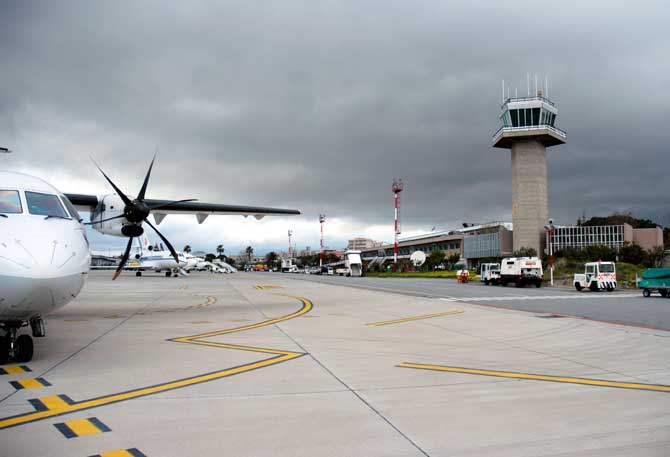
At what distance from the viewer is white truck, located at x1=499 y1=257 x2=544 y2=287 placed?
40188mm

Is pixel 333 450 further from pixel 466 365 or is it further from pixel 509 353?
pixel 509 353

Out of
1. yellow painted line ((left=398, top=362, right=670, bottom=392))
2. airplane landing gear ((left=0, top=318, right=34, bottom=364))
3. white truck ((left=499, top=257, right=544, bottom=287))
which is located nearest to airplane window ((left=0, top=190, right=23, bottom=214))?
airplane landing gear ((left=0, top=318, right=34, bottom=364))

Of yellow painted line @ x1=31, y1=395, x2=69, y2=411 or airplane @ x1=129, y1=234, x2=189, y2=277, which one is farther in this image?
airplane @ x1=129, y1=234, x2=189, y2=277

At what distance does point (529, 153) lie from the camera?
268 ft

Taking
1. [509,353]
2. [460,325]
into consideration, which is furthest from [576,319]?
[509,353]

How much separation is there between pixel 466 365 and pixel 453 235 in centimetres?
12566

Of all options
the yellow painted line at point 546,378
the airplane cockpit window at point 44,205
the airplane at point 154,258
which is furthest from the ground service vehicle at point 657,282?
the airplane at point 154,258

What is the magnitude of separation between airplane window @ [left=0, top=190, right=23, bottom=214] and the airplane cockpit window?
18 centimetres

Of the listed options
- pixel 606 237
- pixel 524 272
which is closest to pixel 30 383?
pixel 524 272

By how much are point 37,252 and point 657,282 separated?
100 feet

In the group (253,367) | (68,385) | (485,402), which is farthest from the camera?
(253,367)

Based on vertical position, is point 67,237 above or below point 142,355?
above

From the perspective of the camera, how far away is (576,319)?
1558 cm

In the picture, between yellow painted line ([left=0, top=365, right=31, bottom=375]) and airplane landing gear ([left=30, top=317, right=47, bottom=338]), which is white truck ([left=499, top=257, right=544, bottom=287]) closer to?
airplane landing gear ([left=30, top=317, right=47, bottom=338])
